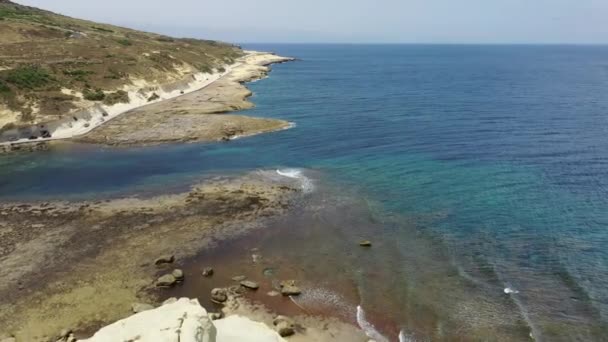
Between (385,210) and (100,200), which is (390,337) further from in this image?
(100,200)

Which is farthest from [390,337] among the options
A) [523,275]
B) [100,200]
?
[100,200]

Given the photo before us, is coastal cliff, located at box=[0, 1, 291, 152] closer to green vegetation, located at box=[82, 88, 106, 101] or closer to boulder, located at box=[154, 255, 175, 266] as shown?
green vegetation, located at box=[82, 88, 106, 101]

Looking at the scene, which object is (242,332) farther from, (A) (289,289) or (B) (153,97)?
(B) (153,97)

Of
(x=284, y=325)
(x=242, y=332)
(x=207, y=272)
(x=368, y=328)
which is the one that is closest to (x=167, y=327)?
(x=242, y=332)

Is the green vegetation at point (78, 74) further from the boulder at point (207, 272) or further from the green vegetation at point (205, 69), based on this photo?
the boulder at point (207, 272)

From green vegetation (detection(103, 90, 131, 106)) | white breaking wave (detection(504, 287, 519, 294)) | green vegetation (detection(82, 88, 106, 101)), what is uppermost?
green vegetation (detection(82, 88, 106, 101))

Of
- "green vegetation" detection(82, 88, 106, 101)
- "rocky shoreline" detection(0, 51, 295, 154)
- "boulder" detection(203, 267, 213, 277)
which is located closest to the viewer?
"boulder" detection(203, 267, 213, 277)

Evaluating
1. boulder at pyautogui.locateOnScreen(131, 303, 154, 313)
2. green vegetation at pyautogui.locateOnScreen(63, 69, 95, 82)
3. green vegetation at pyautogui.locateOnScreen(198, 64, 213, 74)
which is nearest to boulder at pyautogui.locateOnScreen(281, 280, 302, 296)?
boulder at pyautogui.locateOnScreen(131, 303, 154, 313)
